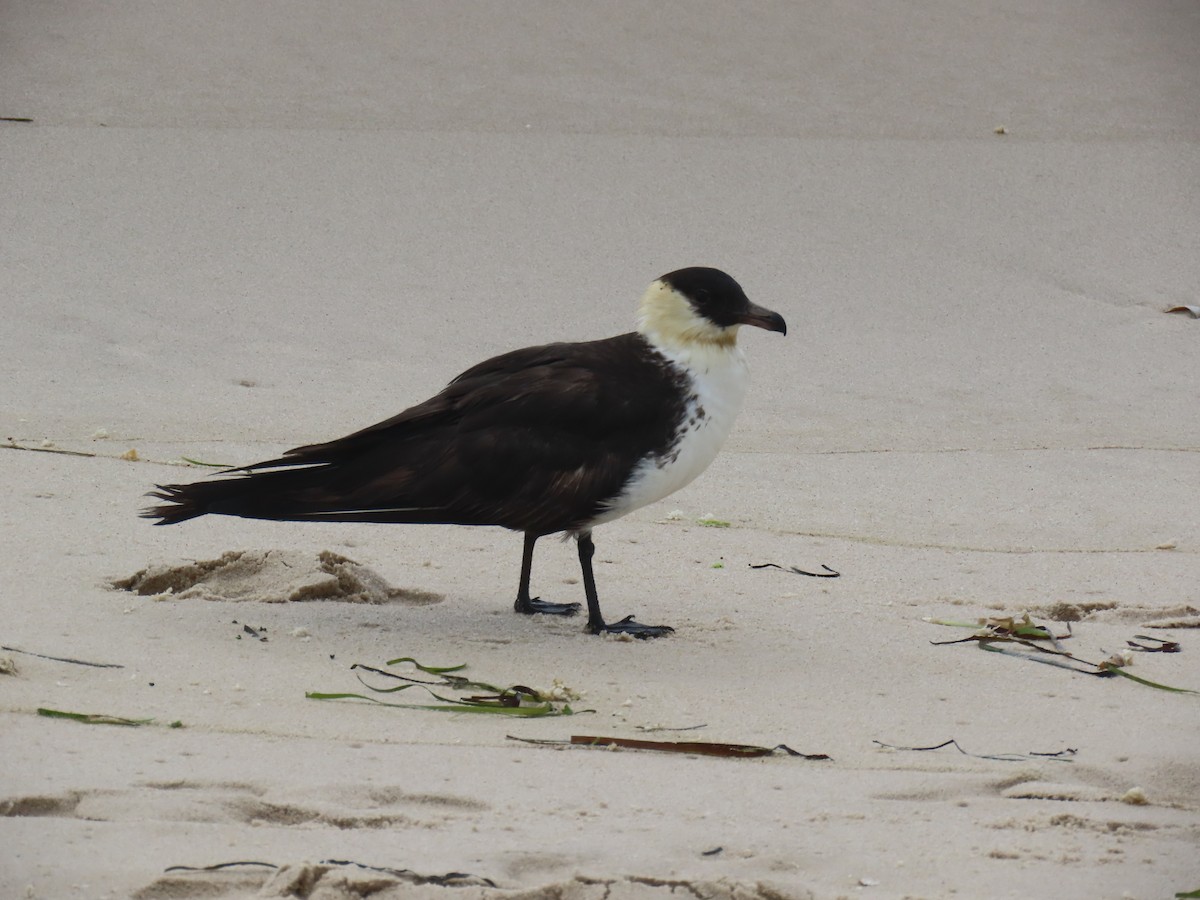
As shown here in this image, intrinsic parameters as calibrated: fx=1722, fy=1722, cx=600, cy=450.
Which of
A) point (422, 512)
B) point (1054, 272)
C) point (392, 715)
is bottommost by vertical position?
point (392, 715)

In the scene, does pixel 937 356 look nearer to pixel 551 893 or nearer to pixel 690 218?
pixel 690 218

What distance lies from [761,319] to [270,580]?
173 cm

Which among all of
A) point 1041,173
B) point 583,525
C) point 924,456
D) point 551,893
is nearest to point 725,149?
point 1041,173

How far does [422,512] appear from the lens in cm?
501

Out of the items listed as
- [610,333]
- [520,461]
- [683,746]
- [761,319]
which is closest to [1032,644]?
[761,319]

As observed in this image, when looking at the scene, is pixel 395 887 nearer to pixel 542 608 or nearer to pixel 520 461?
pixel 520 461

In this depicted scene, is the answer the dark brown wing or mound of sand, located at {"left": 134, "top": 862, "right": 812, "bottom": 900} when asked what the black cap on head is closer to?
the dark brown wing

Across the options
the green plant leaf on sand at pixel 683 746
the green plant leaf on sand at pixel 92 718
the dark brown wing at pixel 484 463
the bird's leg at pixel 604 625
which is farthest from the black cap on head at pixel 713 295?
the green plant leaf on sand at pixel 92 718

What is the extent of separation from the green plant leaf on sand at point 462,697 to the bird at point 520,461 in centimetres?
62

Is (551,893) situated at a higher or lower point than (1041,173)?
lower

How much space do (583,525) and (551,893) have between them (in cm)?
213

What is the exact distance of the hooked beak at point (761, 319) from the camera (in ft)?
17.8

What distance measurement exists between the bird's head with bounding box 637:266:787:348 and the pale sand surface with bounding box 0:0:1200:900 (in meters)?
0.82

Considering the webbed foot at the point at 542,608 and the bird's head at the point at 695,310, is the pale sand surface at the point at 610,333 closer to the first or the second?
the webbed foot at the point at 542,608
